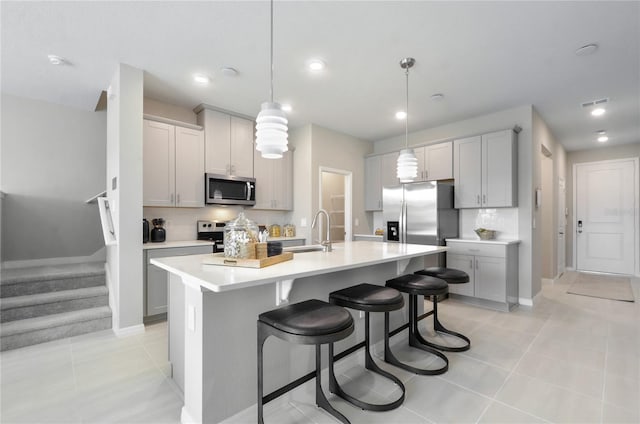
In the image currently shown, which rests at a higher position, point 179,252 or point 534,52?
point 534,52

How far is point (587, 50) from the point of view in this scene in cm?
273

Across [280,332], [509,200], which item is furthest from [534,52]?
[280,332]

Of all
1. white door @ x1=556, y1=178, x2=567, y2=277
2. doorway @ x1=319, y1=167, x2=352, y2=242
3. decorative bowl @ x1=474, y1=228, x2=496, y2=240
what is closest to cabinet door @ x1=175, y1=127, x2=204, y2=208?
doorway @ x1=319, y1=167, x2=352, y2=242

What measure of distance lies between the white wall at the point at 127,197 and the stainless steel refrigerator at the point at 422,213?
3604 millimetres

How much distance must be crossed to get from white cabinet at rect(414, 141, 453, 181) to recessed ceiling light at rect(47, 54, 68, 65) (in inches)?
184

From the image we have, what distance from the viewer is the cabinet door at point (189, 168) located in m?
3.94

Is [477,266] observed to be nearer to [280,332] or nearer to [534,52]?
[534,52]

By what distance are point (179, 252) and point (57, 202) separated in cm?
212

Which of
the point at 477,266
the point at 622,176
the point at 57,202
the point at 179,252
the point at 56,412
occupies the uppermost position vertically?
the point at 622,176

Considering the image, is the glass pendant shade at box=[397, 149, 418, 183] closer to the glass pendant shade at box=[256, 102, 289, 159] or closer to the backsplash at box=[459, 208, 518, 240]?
the glass pendant shade at box=[256, 102, 289, 159]

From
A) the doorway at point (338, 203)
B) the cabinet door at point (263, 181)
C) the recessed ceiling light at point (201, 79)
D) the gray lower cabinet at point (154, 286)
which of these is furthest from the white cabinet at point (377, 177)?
the gray lower cabinet at point (154, 286)

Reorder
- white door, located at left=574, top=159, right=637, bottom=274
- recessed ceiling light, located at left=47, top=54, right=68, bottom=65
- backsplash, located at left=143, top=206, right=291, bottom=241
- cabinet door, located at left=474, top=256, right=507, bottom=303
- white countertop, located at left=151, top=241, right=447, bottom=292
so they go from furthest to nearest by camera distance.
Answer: white door, located at left=574, top=159, right=637, bottom=274
backsplash, located at left=143, top=206, right=291, bottom=241
cabinet door, located at left=474, top=256, right=507, bottom=303
recessed ceiling light, located at left=47, top=54, right=68, bottom=65
white countertop, located at left=151, top=241, right=447, bottom=292

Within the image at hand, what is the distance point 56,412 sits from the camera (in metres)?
1.88

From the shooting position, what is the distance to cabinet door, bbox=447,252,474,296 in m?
4.16
